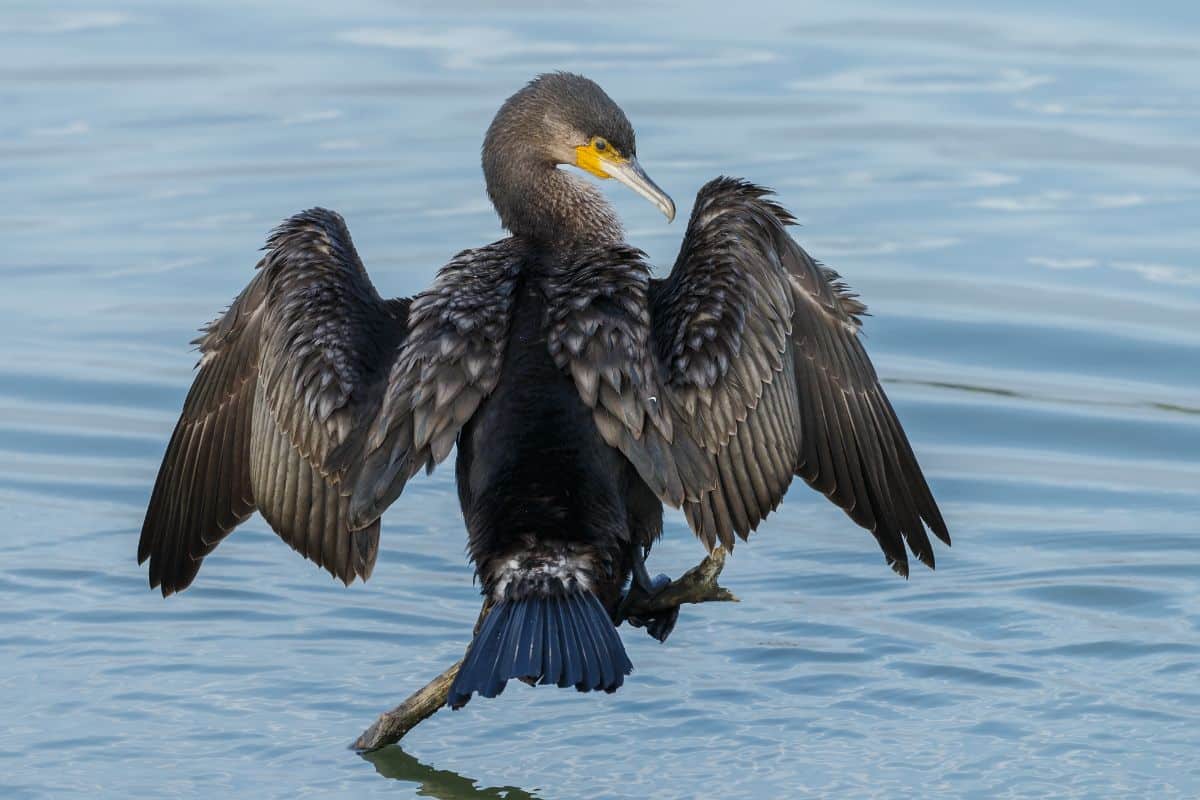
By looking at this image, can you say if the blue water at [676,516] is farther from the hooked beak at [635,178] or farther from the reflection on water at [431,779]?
the hooked beak at [635,178]

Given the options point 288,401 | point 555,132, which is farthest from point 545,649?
point 555,132

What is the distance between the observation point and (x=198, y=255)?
483 inches

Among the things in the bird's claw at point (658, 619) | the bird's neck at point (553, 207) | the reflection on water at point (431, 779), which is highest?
the bird's neck at point (553, 207)

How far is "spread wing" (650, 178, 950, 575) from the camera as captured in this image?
6.74 m

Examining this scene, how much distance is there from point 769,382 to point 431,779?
62.9 inches

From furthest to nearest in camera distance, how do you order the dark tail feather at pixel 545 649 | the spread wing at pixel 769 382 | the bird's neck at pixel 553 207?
the bird's neck at pixel 553 207
the spread wing at pixel 769 382
the dark tail feather at pixel 545 649

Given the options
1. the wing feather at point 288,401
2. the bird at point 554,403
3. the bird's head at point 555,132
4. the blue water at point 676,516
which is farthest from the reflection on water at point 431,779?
the bird's head at point 555,132

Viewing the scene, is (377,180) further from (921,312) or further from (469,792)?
(469,792)

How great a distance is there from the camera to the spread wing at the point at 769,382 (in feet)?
22.1

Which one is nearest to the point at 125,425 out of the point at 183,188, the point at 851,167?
the point at 183,188

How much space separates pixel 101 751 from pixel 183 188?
6.50 metres

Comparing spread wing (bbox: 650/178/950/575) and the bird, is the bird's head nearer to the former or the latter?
the bird

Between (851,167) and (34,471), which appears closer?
(34,471)

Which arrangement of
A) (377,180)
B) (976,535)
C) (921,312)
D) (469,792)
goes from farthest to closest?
1. (377,180)
2. (921,312)
3. (976,535)
4. (469,792)
